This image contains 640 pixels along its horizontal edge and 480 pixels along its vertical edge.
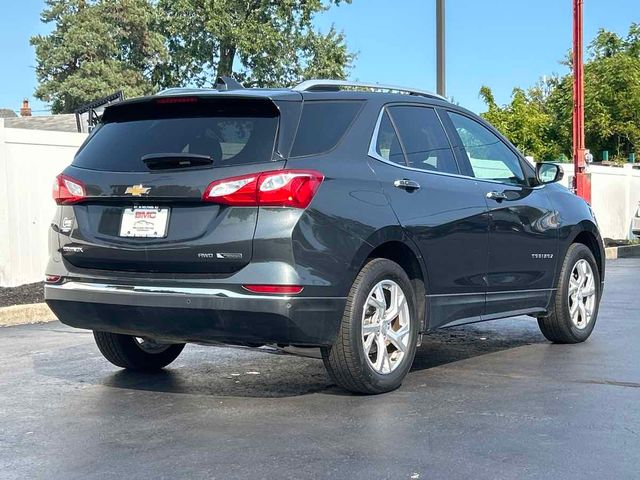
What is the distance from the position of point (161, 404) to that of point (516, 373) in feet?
8.00

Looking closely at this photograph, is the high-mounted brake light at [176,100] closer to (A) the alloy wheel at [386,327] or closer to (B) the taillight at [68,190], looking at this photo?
(B) the taillight at [68,190]

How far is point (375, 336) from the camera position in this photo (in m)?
5.35

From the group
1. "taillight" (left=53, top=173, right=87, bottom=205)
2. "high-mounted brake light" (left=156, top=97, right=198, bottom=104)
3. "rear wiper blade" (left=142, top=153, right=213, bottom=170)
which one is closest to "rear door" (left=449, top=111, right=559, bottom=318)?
"high-mounted brake light" (left=156, top=97, right=198, bottom=104)

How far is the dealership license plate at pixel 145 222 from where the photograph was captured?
5004 mm

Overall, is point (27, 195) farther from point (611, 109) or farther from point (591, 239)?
point (611, 109)

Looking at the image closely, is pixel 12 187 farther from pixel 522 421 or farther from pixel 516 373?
pixel 522 421

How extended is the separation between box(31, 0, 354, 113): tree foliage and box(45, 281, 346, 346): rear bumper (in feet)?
120

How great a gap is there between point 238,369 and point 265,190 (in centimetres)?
200

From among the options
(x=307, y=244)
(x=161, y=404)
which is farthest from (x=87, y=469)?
(x=307, y=244)

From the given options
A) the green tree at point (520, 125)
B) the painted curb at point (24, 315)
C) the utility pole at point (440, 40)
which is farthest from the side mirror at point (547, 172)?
the green tree at point (520, 125)

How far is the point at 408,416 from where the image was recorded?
4.92 metres

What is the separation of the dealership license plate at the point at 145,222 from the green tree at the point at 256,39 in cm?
3655

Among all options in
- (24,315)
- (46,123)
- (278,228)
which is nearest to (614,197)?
(24,315)

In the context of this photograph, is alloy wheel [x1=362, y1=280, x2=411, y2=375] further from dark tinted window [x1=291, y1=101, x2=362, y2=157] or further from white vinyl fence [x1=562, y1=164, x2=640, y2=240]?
white vinyl fence [x1=562, y1=164, x2=640, y2=240]
